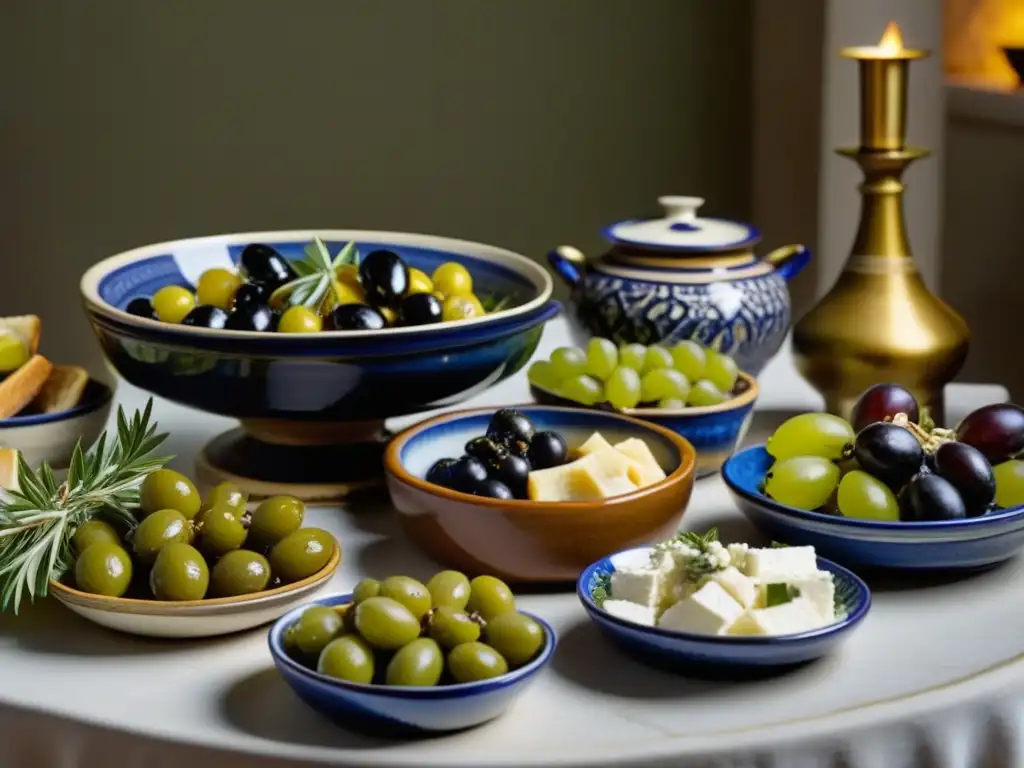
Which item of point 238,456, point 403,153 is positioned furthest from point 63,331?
point 238,456

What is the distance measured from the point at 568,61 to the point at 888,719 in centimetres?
248

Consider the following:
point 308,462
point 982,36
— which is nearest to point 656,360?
point 308,462

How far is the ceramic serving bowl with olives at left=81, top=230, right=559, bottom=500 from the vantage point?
1.10 metres

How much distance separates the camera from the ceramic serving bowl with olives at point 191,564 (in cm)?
→ 87

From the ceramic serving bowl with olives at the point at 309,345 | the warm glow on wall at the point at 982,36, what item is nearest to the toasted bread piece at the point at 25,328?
the ceramic serving bowl with olives at the point at 309,345

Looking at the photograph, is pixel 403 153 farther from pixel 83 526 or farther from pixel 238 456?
pixel 83 526

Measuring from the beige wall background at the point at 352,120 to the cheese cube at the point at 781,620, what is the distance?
2.39 meters

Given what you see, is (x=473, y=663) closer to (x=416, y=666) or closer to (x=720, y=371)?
(x=416, y=666)

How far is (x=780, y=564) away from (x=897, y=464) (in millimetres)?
173

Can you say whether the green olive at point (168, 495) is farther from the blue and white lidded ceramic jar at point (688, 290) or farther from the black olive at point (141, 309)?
the blue and white lidded ceramic jar at point (688, 290)

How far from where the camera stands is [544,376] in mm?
1263

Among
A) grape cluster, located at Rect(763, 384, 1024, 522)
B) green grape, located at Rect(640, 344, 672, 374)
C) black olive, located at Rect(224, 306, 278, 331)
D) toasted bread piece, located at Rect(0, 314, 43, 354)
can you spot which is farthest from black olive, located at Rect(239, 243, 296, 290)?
grape cluster, located at Rect(763, 384, 1024, 522)

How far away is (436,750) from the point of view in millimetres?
756

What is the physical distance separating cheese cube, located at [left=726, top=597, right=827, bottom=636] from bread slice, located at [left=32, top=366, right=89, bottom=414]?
2.26 feet
